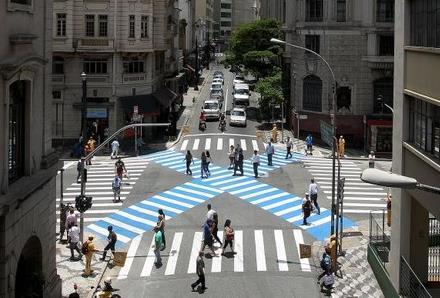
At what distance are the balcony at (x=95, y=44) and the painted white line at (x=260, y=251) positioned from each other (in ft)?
90.8

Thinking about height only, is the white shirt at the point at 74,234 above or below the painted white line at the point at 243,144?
below

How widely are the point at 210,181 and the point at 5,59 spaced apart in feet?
80.6

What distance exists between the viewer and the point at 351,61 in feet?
175

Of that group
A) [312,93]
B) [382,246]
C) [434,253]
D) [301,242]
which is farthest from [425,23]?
[312,93]

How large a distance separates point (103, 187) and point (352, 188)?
14.5 m

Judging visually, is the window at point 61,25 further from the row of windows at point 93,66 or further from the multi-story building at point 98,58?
the row of windows at point 93,66

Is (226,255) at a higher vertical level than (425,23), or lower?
lower

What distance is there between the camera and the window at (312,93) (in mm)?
54688

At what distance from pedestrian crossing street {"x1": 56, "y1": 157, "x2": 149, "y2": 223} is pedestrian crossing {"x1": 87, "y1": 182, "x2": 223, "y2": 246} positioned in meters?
0.87

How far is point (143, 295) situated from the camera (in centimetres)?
2141

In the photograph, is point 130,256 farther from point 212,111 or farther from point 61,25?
point 212,111

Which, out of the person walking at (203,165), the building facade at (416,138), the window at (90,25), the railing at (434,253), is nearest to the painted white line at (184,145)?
the person walking at (203,165)

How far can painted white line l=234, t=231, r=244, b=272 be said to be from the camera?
2402cm

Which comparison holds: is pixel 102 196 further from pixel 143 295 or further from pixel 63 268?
pixel 143 295
